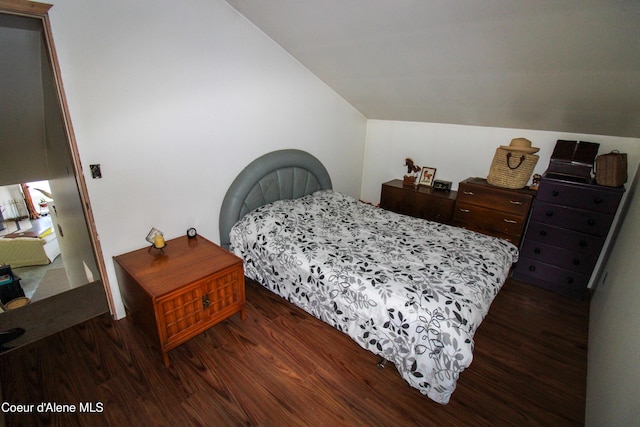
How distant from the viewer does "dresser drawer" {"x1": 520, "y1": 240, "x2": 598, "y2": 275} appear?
2.55 metres

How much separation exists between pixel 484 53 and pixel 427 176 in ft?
6.04

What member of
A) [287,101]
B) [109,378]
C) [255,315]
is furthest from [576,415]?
[287,101]

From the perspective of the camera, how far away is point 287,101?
2.90 metres

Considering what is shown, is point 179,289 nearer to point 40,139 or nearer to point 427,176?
point 40,139

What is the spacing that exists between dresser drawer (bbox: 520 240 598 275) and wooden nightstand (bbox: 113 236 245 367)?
275 centimetres

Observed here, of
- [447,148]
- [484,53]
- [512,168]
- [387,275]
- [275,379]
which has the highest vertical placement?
[484,53]

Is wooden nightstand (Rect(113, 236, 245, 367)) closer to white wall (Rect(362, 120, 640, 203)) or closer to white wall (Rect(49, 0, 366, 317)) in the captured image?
white wall (Rect(49, 0, 366, 317))

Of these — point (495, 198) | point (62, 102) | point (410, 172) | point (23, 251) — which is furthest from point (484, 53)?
point (23, 251)

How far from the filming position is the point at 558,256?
269cm

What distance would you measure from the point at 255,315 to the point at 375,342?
3.36ft

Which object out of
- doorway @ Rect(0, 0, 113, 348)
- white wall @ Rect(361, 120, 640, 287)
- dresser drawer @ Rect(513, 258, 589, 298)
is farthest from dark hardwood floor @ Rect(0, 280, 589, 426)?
white wall @ Rect(361, 120, 640, 287)

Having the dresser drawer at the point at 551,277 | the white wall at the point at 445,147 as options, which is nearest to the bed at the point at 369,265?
the dresser drawer at the point at 551,277

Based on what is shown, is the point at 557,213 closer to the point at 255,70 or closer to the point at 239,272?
the point at 239,272

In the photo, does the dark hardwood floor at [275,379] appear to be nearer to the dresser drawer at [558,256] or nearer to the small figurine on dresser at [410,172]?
the dresser drawer at [558,256]
